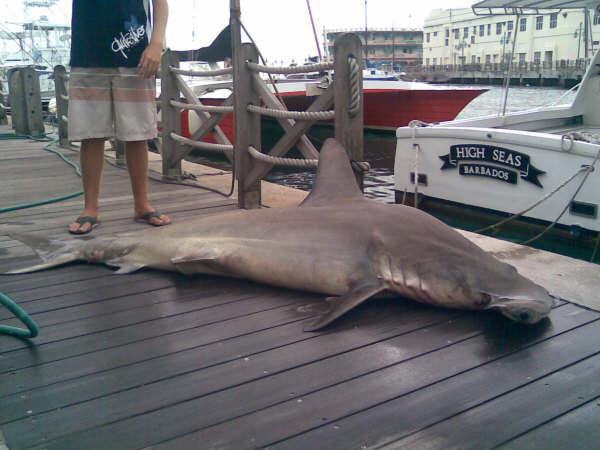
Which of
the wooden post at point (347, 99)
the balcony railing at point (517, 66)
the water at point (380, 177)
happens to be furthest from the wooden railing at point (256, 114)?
the balcony railing at point (517, 66)

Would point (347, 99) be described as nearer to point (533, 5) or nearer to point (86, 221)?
point (86, 221)

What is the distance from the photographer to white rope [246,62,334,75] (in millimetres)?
4152

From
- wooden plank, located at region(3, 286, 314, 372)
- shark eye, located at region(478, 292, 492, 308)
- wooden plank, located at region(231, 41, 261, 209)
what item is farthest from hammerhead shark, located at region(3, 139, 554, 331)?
wooden plank, located at region(231, 41, 261, 209)

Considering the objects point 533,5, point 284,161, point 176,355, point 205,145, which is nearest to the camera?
point 176,355

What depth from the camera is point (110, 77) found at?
13.2 feet

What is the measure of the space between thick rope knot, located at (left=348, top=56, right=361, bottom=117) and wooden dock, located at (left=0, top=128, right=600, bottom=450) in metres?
1.51

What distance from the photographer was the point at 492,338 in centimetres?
236

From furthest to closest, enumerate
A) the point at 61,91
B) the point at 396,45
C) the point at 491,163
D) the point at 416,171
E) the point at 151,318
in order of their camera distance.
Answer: the point at 396,45
the point at 61,91
the point at 416,171
the point at 491,163
the point at 151,318

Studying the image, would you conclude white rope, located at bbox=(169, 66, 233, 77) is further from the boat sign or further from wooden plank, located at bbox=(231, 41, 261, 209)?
the boat sign

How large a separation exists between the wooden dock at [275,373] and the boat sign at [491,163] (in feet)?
13.4

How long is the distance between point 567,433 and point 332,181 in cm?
179

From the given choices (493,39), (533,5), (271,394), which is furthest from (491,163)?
(493,39)

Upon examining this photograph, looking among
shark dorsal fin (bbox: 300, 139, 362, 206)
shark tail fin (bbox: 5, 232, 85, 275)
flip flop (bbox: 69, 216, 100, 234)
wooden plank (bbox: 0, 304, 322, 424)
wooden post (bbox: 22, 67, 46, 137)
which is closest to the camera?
wooden plank (bbox: 0, 304, 322, 424)

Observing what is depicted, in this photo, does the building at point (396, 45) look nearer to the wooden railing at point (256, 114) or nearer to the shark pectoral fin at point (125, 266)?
the wooden railing at point (256, 114)
